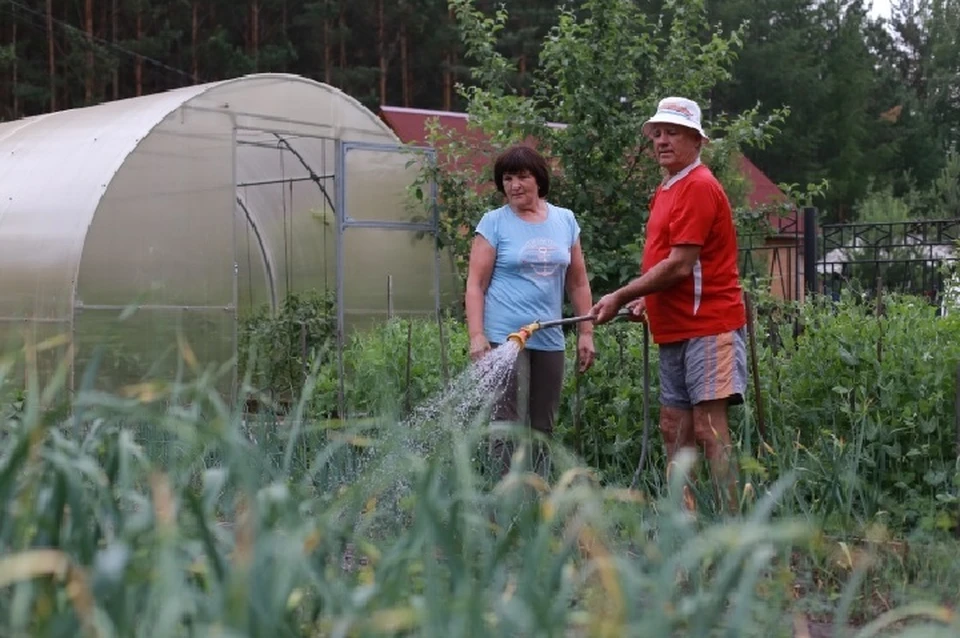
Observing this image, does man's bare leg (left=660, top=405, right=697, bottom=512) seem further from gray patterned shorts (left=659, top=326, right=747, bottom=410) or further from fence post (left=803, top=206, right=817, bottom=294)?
fence post (left=803, top=206, right=817, bottom=294)

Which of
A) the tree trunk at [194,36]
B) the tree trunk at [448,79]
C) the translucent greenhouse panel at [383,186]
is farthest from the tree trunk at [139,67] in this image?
the translucent greenhouse panel at [383,186]

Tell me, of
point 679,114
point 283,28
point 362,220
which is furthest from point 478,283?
point 283,28

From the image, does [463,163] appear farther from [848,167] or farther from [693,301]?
[848,167]

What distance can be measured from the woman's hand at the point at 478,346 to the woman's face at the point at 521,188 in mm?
468

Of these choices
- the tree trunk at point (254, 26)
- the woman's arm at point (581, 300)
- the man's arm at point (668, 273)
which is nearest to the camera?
the man's arm at point (668, 273)

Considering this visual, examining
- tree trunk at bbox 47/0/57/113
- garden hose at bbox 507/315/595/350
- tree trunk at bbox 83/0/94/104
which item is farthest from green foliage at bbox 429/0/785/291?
tree trunk at bbox 47/0/57/113

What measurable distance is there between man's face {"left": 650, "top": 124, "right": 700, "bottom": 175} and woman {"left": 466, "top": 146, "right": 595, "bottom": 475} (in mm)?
534

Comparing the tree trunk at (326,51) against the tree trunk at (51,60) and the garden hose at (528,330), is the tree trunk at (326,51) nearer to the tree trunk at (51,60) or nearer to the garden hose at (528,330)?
the tree trunk at (51,60)

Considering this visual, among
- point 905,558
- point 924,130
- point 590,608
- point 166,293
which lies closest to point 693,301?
point 905,558

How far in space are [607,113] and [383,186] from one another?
7.15ft

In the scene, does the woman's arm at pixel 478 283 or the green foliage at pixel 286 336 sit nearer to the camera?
the woman's arm at pixel 478 283

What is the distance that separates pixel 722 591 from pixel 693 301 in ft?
8.84

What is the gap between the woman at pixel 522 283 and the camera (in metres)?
4.67

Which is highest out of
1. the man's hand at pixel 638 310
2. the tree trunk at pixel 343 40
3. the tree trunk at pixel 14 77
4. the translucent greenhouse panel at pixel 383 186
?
the tree trunk at pixel 343 40
